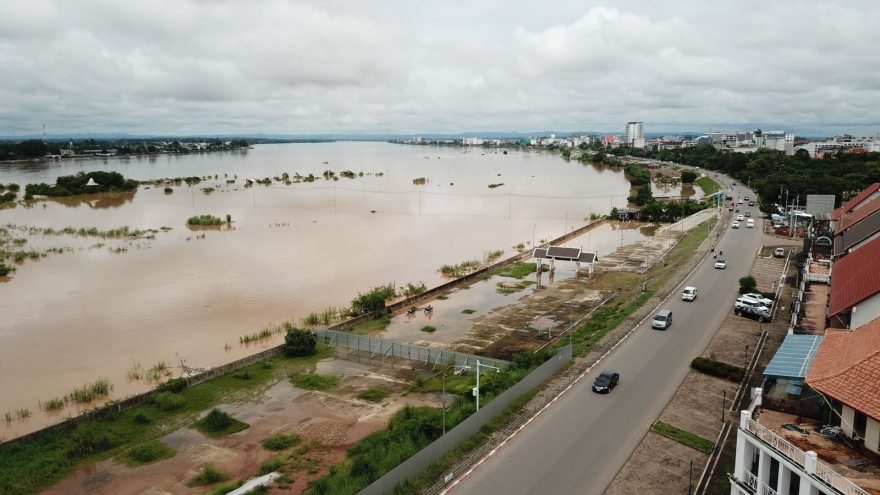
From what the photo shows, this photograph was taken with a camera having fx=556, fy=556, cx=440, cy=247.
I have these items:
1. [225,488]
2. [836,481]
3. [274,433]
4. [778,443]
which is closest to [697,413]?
[778,443]

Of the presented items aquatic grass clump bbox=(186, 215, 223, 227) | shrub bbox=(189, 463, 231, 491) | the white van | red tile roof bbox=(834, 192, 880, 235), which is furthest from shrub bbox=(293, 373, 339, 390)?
aquatic grass clump bbox=(186, 215, 223, 227)

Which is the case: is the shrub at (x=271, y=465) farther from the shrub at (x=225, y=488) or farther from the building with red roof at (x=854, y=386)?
the building with red roof at (x=854, y=386)

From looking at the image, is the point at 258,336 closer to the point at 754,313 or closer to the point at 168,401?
the point at 168,401

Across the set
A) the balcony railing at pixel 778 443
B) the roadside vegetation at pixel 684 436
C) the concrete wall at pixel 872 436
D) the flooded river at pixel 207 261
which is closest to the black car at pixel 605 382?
the roadside vegetation at pixel 684 436

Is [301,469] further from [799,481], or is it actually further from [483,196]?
[483,196]

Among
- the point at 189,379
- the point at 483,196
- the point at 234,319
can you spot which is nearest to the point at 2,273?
the point at 234,319

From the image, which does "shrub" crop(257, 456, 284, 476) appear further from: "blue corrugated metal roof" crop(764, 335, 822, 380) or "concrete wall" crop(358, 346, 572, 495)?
"blue corrugated metal roof" crop(764, 335, 822, 380)
